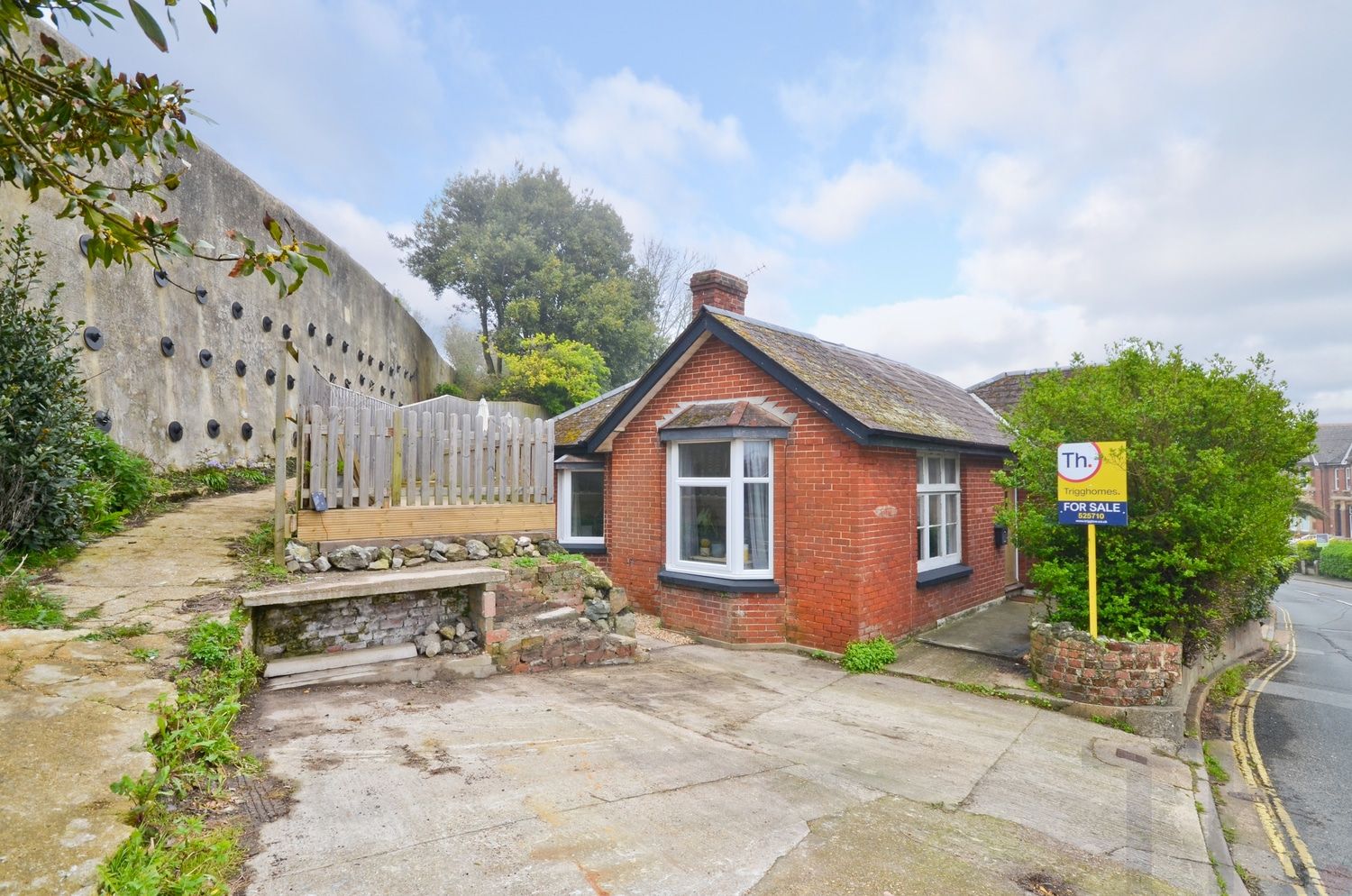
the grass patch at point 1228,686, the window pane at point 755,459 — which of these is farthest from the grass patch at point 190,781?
the grass patch at point 1228,686

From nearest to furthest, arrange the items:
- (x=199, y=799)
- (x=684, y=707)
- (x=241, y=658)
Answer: (x=199, y=799) → (x=241, y=658) → (x=684, y=707)

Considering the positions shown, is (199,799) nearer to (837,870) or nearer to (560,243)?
(837,870)

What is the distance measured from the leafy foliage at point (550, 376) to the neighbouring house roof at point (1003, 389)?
1304 cm

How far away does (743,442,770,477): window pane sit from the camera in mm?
9188

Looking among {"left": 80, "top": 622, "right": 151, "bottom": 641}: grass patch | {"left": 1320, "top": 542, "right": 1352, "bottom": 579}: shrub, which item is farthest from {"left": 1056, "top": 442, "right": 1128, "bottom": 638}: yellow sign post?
{"left": 1320, "top": 542, "right": 1352, "bottom": 579}: shrub

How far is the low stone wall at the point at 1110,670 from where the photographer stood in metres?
6.71

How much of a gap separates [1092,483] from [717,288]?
252 inches

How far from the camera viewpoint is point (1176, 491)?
7.29 meters

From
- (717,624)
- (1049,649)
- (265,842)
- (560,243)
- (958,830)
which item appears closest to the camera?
(265,842)

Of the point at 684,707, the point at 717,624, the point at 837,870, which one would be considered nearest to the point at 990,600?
the point at 717,624

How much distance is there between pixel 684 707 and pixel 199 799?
150 inches

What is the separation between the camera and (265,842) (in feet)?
10.6

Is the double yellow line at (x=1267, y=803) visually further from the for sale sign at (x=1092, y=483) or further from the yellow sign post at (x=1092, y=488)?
the for sale sign at (x=1092, y=483)

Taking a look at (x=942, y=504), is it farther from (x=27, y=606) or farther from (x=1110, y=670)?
(x=27, y=606)
